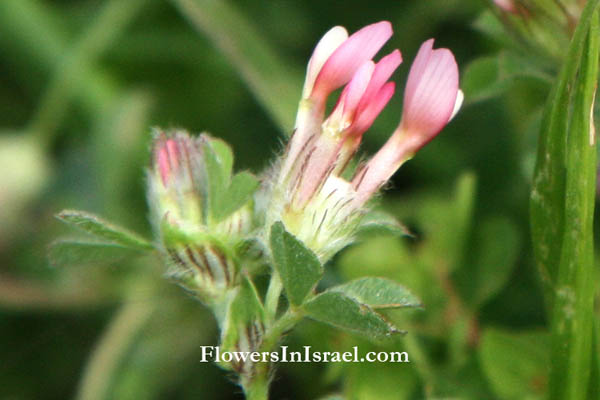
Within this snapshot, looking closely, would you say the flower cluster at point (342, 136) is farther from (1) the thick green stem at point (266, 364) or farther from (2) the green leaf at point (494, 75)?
(2) the green leaf at point (494, 75)

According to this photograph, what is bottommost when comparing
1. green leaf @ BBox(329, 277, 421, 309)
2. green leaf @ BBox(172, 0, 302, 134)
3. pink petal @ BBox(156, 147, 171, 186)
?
green leaf @ BBox(329, 277, 421, 309)

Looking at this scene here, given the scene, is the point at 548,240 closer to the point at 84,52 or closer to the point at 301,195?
the point at 301,195

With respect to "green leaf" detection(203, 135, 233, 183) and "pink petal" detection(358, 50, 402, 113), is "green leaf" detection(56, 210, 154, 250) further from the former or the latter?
"pink petal" detection(358, 50, 402, 113)

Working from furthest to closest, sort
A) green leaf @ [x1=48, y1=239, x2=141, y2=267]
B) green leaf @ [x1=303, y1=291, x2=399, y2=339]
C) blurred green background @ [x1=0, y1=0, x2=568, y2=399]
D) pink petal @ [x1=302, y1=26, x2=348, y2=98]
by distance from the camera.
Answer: blurred green background @ [x1=0, y1=0, x2=568, y2=399] → green leaf @ [x1=48, y1=239, x2=141, y2=267] → pink petal @ [x1=302, y1=26, x2=348, y2=98] → green leaf @ [x1=303, y1=291, x2=399, y2=339]

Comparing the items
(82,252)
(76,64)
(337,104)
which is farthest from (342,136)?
(76,64)

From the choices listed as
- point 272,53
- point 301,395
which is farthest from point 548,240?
point 272,53

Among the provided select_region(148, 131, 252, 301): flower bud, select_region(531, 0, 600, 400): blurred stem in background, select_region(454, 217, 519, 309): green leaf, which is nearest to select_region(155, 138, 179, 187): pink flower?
select_region(148, 131, 252, 301): flower bud
